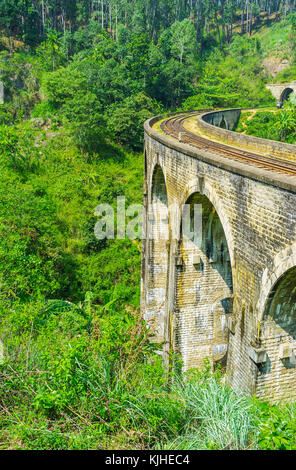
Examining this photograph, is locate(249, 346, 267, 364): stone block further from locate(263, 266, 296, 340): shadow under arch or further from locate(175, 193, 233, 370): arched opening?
locate(175, 193, 233, 370): arched opening

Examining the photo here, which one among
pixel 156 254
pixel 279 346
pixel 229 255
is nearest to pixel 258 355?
pixel 279 346

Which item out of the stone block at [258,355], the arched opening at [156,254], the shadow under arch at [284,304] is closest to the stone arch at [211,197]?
the shadow under arch at [284,304]

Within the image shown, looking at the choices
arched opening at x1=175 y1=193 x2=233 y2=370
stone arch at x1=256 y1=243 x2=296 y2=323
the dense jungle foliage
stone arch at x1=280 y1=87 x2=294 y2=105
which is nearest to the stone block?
stone arch at x1=256 y1=243 x2=296 y2=323

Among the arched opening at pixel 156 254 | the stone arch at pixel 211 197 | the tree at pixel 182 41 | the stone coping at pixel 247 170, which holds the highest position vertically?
the tree at pixel 182 41

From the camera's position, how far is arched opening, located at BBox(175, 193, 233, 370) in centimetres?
1426

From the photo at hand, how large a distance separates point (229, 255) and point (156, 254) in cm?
716

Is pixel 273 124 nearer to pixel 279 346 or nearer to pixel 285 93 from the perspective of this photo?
pixel 285 93

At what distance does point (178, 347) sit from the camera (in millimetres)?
15430

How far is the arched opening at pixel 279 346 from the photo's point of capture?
8648mm

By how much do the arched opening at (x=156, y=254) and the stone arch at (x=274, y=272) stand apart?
1099cm

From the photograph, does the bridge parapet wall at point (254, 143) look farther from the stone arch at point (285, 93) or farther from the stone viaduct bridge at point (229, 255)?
the stone arch at point (285, 93)

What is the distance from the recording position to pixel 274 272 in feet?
26.3

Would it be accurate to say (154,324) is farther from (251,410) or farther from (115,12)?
(115,12)

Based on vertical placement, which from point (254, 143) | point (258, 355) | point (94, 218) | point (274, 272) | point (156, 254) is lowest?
point (94, 218)
